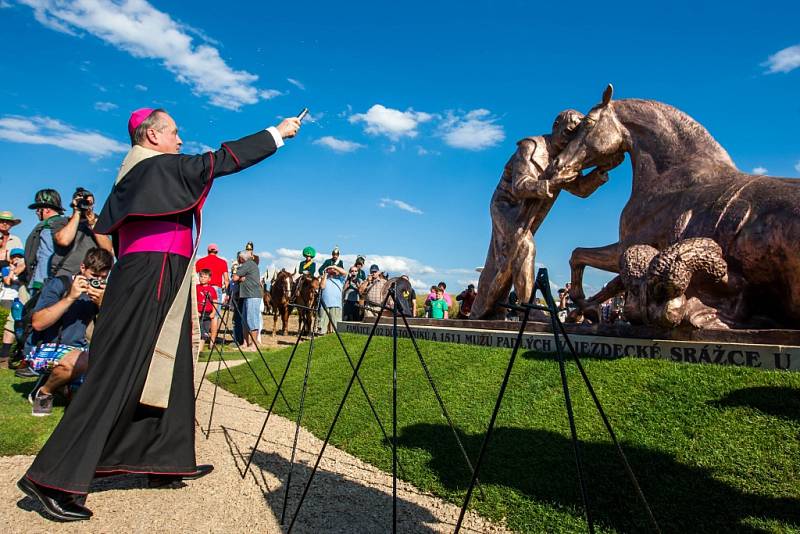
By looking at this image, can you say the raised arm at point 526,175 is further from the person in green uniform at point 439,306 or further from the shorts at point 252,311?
the person in green uniform at point 439,306

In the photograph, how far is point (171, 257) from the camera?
12.6 ft

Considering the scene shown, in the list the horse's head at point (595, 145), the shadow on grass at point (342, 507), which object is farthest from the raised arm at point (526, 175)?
the shadow on grass at point (342, 507)

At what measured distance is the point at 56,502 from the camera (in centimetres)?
325

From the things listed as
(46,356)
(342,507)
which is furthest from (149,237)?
(46,356)

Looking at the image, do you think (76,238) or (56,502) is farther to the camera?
(76,238)

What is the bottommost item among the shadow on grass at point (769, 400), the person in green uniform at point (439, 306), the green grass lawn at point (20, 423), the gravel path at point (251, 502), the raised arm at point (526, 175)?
the green grass lawn at point (20, 423)

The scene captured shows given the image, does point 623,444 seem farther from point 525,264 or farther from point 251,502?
point 525,264

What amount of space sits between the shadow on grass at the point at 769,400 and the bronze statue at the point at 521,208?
133 inches

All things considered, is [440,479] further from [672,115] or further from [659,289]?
[672,115]

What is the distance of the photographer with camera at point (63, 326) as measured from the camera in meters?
5.67

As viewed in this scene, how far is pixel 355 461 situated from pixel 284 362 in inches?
210

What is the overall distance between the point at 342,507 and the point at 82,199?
551cm

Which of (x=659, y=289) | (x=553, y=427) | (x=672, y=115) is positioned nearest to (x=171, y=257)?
(x=553, y=427)

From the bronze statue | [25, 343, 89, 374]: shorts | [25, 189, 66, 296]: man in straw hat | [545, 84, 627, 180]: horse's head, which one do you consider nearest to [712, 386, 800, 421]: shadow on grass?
[545, 84, 627, 180]: horse's head
